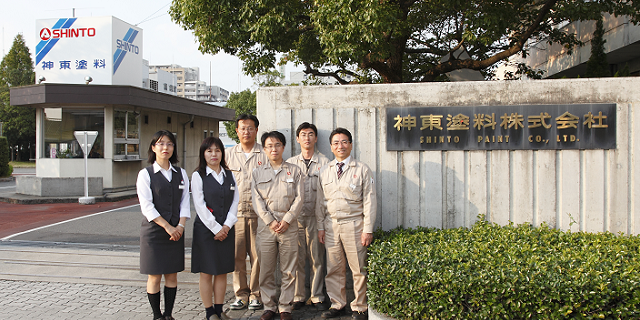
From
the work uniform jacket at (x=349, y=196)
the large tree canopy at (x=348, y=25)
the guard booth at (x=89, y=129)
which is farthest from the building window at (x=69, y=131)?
the work uniform jacket at (x=349, y=196)

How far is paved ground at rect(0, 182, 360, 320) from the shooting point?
3.73 metres

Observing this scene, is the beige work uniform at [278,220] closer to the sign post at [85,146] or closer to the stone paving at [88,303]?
the stone paving at [88,303]

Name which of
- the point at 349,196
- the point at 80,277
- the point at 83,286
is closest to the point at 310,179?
the point at 349,196

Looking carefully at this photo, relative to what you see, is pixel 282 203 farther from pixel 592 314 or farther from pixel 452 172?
pixel 592 314

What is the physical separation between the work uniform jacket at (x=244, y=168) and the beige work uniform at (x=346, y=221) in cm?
68

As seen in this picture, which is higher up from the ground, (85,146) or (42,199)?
(85,146)

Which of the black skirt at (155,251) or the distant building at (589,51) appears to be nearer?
the black skirt at (155,251)

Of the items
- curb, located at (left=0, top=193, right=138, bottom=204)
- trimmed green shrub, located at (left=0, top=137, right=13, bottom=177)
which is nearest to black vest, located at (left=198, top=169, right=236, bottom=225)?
curb, located at (left=0, top=193, right=138, bottom=204)

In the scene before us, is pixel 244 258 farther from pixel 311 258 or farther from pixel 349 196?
pixel 349 196

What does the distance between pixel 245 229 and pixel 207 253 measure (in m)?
0.56

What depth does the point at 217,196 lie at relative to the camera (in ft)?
11.1

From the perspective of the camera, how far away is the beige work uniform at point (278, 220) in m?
3.54

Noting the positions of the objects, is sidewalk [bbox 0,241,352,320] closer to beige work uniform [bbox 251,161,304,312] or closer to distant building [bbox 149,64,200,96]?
beige work uniform [bbox 251,161,304,312]

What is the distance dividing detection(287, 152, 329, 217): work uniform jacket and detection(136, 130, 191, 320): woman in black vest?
1.04 metres
